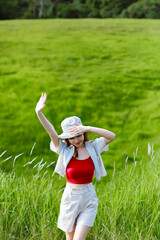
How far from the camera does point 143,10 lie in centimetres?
1580

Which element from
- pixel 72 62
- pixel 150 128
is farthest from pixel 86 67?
pixel 150 128

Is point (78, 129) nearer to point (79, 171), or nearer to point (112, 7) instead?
point (79, 171)

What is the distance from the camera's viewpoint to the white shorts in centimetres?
186

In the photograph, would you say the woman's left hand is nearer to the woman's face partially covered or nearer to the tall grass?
the woman's face partially covered

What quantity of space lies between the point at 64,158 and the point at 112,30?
11.5m

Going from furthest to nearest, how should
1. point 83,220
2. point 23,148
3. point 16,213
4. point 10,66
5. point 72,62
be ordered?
point 72,62, point 10,66, point 23,148, point 16,213, point 83,220

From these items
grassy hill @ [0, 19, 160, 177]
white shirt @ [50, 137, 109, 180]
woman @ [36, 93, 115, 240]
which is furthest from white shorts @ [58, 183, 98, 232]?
grassy hill @ [0, 19, 160, 177]

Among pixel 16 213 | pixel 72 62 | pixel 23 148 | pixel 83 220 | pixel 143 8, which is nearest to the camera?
pixel 83 220

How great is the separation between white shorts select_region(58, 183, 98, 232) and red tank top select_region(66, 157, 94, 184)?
42 millimetres

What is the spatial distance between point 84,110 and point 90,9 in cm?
1092

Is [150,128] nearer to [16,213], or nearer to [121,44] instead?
[16,213]

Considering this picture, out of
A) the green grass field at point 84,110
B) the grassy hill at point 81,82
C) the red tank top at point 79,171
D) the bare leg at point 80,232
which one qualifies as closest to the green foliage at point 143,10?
the green grass field at point 84,110

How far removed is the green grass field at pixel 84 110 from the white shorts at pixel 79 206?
44cm

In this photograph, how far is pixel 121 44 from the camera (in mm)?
11055
